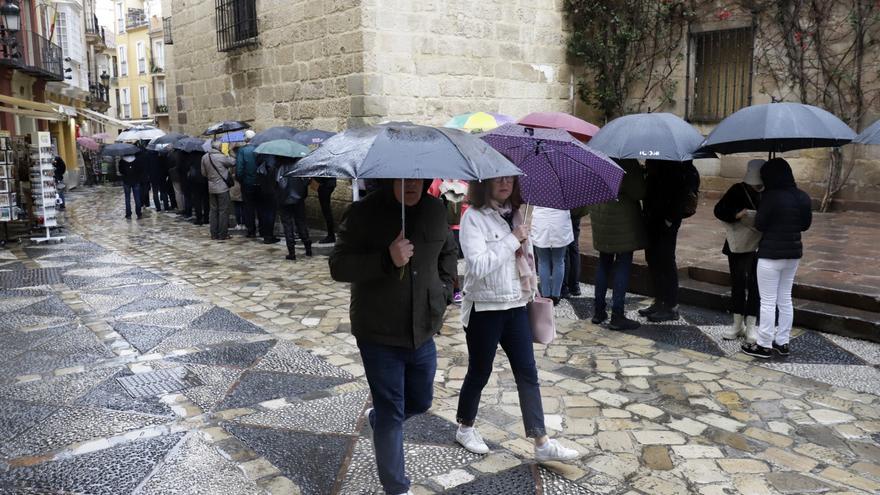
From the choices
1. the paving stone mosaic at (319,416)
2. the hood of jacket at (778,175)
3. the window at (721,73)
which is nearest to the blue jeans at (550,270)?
the hood of jacket at (778,175)

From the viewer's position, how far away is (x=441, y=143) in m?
2.95

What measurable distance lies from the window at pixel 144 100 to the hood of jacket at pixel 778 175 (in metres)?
52.4

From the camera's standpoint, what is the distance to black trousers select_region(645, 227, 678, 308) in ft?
20.8

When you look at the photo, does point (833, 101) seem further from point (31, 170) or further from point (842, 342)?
point (31, 170)

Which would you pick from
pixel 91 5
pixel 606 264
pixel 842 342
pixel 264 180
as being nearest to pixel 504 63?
pixel 264 180

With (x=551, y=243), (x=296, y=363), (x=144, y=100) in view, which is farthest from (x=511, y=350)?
(x=144, y=100)

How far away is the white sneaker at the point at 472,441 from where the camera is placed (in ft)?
12.6

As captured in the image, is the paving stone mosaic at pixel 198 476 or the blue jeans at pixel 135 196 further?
the blue jeans at pixel 135 196

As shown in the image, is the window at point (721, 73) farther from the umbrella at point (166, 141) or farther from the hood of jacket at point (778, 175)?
the umbrella at point (166, 141)

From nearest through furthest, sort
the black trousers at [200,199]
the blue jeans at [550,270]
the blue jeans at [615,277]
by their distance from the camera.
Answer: the blue jeans at [615,277]
the blue jeans at [550,270]
the black trousers at [200,199]

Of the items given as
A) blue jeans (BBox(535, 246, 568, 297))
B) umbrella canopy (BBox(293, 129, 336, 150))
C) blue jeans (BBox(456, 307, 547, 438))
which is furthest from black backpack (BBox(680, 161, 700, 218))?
umbrella canopy (BBox(293, 129, 336, 150))

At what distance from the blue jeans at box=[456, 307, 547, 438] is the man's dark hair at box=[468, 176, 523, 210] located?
0.53 meters

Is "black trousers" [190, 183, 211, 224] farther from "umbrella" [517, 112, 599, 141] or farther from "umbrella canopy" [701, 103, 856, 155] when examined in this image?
"umbrella canopy" [701, 103, 856, 155]

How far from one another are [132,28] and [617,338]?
54126 millimetres
